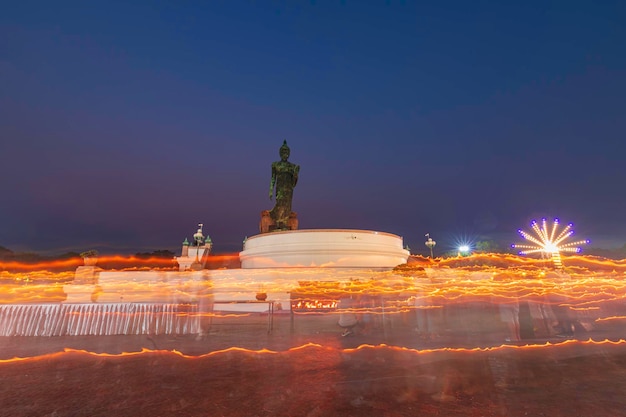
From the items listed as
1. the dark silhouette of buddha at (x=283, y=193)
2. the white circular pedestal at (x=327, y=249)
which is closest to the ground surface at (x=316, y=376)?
the white circular pedestal at (x=327, y=249)

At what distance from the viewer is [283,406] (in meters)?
4.23

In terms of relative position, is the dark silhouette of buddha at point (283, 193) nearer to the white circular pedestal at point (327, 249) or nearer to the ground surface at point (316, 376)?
the white circular pedestal at point (327, 249)

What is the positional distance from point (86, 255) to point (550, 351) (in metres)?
19.5

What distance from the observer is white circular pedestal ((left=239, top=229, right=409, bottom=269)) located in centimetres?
1413

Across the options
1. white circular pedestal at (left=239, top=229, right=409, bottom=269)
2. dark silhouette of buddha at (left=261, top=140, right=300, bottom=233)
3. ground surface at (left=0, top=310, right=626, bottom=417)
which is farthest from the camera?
dark silhouette of buddha at (left=261, top=140, right=300, bottom=233)

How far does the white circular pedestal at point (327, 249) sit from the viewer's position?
14.1 m

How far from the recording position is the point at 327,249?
14227mm

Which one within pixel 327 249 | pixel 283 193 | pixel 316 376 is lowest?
pixel 316 376

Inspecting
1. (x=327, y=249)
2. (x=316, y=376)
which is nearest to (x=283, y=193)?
(x=327, y=249)

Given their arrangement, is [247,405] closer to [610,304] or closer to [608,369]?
[608,369]

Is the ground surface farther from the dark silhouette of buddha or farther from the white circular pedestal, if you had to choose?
the dark silhouette of buddha

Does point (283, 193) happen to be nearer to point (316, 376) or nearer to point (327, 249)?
point (327, 249)

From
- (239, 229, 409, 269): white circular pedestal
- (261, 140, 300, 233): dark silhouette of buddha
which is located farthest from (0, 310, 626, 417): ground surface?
(261, 140, 300, 233): dark silhouette of buddha

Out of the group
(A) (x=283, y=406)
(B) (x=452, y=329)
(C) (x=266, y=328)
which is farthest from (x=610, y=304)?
(A) (x=283, y=406)
